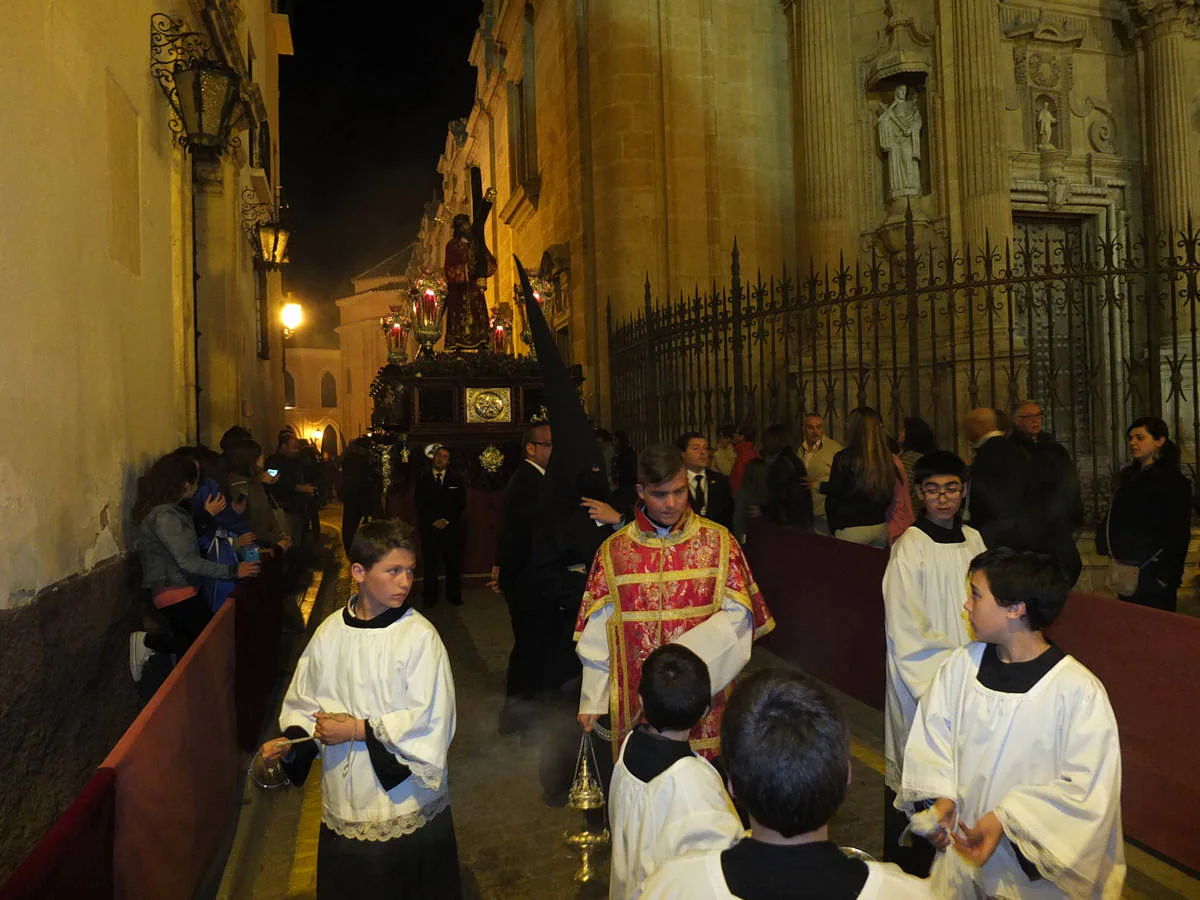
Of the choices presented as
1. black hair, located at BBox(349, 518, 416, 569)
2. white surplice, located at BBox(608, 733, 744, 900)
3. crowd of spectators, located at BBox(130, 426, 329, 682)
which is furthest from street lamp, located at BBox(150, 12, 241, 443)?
white surplice, located at BBox(608, 733, 744, 900)

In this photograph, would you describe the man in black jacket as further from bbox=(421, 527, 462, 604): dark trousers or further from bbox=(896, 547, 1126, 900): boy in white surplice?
bbox=(421, 527, 462, 604): dark trousers

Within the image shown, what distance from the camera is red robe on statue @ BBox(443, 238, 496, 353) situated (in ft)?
44.0

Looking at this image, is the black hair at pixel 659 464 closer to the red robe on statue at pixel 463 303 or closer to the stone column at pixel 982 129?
the red robe on statue at pixel 463 303

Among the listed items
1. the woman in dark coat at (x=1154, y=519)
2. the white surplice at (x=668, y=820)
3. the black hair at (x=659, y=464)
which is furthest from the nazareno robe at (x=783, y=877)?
the woman in dark coat at (x=1154, y=519)

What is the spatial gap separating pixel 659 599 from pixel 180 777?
200cm

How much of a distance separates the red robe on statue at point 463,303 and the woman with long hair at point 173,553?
818 cm

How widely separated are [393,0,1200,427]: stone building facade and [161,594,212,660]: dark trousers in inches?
389

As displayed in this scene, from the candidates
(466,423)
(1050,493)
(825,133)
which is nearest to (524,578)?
(1050,493)

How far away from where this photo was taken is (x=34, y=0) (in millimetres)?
4160

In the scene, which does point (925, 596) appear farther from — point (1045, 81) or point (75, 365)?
point (1045, 81)

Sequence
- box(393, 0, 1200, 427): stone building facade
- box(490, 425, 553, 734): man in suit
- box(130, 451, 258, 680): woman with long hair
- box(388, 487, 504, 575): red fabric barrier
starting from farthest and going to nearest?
box(393, 0, 1200, 427): stone building facade
box(388, 487, 504, 575): red fabric barrier
box(490, 425, 553, 734): man in suit
box(130, 451, 258, 680): woman with long hair

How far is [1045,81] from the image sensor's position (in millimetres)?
14508

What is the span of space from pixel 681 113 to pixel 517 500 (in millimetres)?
10698

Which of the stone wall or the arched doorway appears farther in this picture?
the arched doorway
